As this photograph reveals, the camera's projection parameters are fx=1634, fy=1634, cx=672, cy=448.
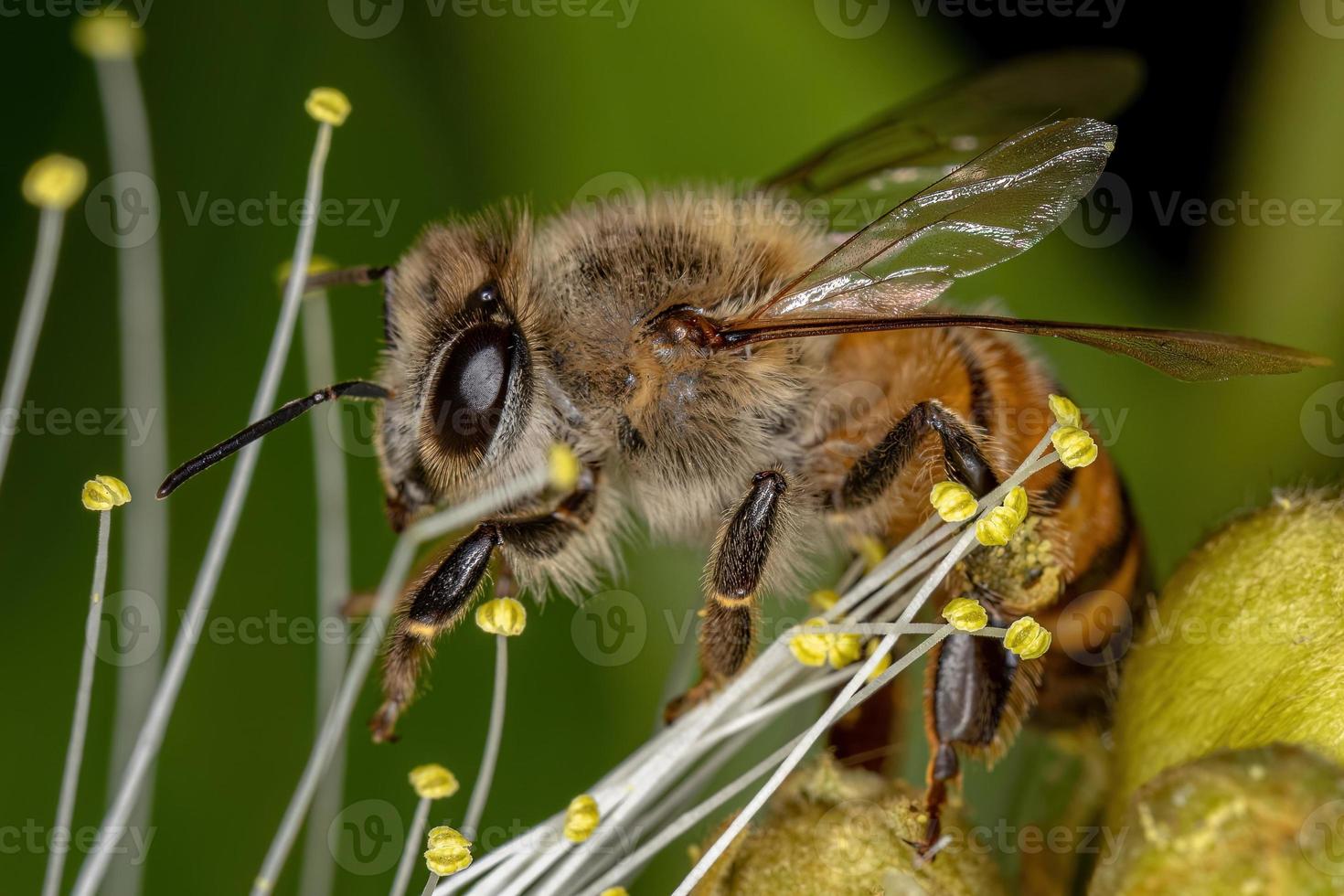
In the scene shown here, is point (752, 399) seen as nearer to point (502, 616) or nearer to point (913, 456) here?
point (913, 456)

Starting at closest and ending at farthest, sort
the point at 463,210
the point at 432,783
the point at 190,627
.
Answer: the point at 432,783, the point at 190,627, the point at 463,210

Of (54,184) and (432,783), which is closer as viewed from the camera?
(432,783)

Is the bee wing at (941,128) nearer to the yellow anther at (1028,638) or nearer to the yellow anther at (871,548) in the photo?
the yellow anther at (871,548)

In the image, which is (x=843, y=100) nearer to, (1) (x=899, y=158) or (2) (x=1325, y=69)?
(1) (x=899, y=158)

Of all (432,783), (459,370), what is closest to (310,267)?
(459,370)

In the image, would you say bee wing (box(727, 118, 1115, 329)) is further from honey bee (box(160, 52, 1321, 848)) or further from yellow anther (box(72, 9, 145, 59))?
yellow anther (box(72, 9, 145, 59))

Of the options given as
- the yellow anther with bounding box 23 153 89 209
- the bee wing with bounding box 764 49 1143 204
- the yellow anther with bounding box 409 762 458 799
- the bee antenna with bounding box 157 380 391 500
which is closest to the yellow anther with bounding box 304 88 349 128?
the yellow anther with bounding box 23 153 89 209
